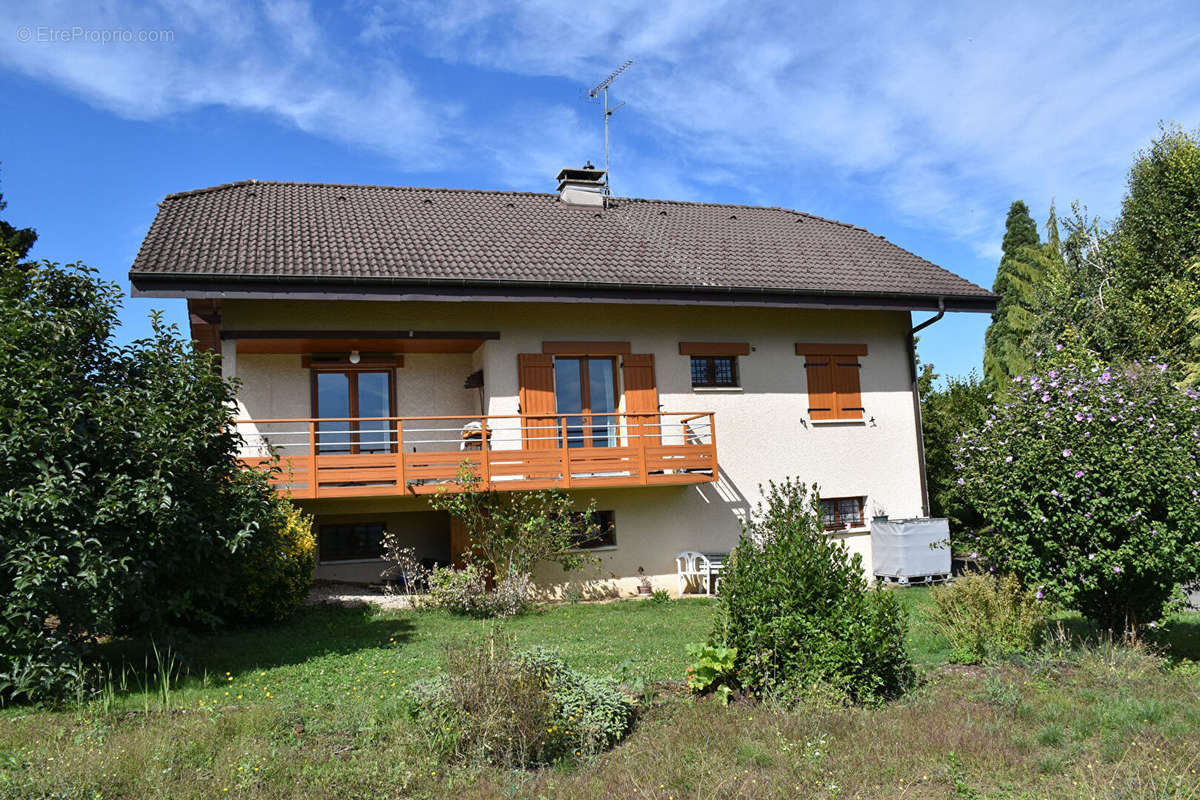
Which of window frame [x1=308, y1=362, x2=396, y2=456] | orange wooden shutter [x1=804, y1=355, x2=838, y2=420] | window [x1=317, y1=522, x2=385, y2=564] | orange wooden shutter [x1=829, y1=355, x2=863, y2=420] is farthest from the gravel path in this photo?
orange wooden shutter [x1=829, y1=355, x2=863, y2=420]

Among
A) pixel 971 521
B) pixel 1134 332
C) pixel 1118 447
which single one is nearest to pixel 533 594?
pixel 1118 447

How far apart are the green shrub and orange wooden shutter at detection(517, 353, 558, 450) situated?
4.30 metres

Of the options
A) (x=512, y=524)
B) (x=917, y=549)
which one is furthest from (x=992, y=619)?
(x=917, y=549)

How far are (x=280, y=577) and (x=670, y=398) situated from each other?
24.8ft

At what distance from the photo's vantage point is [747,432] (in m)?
16.3

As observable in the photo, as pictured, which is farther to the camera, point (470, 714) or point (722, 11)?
point (722, 11)

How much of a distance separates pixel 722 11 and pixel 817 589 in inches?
316

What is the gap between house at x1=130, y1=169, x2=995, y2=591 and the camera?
14.0 meters

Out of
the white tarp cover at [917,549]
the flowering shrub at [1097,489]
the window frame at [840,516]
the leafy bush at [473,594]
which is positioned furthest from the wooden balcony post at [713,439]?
the flowering shrub at [1097,489]

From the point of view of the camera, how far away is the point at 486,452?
13.5 m

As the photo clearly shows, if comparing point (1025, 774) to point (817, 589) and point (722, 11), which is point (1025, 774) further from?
point (722, 11)

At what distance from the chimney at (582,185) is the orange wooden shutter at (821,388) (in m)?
6.37

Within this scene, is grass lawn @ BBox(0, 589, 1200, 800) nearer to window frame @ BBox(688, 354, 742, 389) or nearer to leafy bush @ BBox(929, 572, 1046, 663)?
leafy bush @ BBox(929, 572, 1046, 663)

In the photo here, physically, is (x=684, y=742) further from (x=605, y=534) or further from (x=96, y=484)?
(x=605, y=534)
